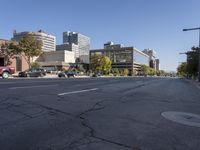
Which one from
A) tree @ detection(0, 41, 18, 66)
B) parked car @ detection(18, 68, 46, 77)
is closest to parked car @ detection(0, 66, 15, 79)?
parked car @ detection(18, 68, 46, 77)

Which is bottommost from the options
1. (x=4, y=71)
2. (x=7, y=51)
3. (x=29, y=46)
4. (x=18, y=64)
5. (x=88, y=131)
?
(x=88, y=131)

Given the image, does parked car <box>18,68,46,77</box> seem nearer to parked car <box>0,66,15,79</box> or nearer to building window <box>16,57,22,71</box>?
parked car <box>0,66,15,79</box>

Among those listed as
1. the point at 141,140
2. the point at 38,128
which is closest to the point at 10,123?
the point at 38,128

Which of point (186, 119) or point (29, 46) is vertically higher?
point (29, 46)

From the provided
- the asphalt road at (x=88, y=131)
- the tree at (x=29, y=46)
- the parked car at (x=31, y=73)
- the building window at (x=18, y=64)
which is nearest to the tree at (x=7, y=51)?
the tree at (x=29, y=46)

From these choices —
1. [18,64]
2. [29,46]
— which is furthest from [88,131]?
[18,64]

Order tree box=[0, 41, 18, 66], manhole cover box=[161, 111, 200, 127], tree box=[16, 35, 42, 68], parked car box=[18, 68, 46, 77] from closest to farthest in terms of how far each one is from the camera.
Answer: manhole cover box=[161, 111, 200, 127] < parked car box=[18, 68, 46, 77] < tree box=[16, 35, 42, 68] < tree box=[0, 41, 18, 66]

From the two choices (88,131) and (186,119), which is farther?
(186,119)

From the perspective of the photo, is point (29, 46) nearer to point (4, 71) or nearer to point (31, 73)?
point (31, 73)

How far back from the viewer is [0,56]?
183 feet

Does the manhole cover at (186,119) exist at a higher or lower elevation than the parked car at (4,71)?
lower

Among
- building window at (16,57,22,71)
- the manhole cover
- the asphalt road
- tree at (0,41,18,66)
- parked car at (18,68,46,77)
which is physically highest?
tree at (0,41,18,66)

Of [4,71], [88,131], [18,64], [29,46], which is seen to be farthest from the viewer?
[18,64]

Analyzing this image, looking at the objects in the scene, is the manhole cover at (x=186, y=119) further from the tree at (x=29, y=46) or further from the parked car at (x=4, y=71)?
the tree at (x=29, y=46)
